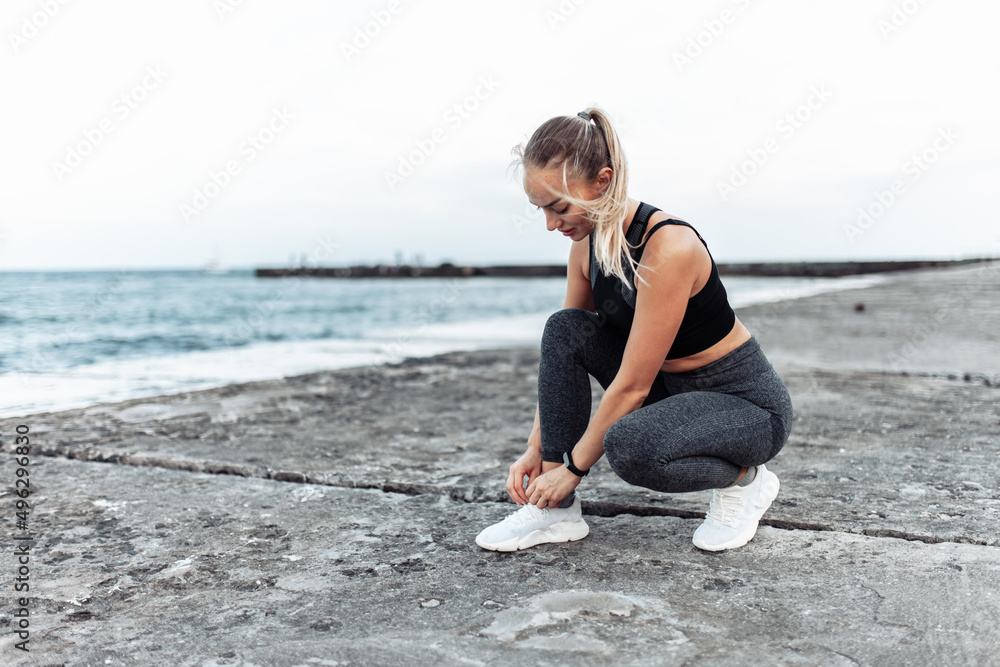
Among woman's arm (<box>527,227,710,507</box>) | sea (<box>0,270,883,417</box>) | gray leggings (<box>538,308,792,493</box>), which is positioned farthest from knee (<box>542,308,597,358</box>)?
sea (<box>0,270,883,417</box>)

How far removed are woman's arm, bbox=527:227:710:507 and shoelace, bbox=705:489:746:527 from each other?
313mm

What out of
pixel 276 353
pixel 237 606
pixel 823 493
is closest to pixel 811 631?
pixel 823 493

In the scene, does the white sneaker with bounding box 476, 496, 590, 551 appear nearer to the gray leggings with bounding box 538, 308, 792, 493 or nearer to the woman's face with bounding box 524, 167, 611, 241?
the gray leggings with bounding box 538, 308, 792, 493

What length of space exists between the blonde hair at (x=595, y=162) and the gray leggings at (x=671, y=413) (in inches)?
9.7

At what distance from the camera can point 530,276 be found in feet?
192

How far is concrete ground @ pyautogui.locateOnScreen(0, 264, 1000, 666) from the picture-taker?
4.10 ft

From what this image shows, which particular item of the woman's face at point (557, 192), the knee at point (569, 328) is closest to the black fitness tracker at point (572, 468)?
the knee at point (569, 328)

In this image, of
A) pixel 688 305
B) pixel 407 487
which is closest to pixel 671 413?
pixel 688 305

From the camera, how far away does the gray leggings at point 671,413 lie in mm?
1604

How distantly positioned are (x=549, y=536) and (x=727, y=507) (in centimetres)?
43

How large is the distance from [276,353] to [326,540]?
17.4 feet

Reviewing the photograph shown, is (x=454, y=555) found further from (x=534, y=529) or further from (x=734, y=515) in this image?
(x=734, y=515)

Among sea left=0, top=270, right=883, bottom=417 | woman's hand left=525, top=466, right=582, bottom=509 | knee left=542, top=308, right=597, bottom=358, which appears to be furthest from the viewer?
sea left=0, top=270, right=883, bottom=417

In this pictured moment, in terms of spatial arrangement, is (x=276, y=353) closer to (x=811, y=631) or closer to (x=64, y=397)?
(x=64, y=397)
